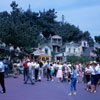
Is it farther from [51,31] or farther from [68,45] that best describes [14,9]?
[68,45]

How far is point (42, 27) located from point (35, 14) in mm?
4399

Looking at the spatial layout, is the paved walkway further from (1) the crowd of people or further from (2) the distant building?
(2) the distant building

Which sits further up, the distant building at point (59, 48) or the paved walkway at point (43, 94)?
the distant building at point (59, 48)

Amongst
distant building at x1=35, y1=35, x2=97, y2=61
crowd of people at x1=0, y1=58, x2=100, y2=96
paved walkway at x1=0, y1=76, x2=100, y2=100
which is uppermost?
distant building at x1=35, y1=35, x2=97, y2=61

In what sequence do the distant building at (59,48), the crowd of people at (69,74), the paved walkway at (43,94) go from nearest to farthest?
1. the paved walkway at (43,94)
2. the crowd of people at (69,74)
3. the distant building at (59,48)

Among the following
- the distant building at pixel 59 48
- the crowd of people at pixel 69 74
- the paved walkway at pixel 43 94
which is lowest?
the paved walkway at pixel 43 94

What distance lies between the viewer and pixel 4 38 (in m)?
31.9

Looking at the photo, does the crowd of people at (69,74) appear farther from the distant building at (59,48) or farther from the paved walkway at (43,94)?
the distant building at (59,48)

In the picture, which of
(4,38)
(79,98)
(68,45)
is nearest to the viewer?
(79,98)

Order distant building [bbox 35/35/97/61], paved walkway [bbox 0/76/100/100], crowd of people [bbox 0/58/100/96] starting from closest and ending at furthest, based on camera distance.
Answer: paved walkway [bbox 0/76/100/100] → crowd of people [bbox 0/58/100/96] → distant building [bbox 35/35/97/61]

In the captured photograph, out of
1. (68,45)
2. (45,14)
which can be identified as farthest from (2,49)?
(45,14)

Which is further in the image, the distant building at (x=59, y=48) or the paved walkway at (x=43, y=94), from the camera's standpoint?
the distant building at (x=59, y=48)

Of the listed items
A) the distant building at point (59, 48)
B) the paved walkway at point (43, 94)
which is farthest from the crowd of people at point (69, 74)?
the distant building at point (59, 48)

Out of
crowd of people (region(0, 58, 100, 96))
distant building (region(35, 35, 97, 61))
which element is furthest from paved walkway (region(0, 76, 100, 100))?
distant building (region(35, 35, 97, 61))
